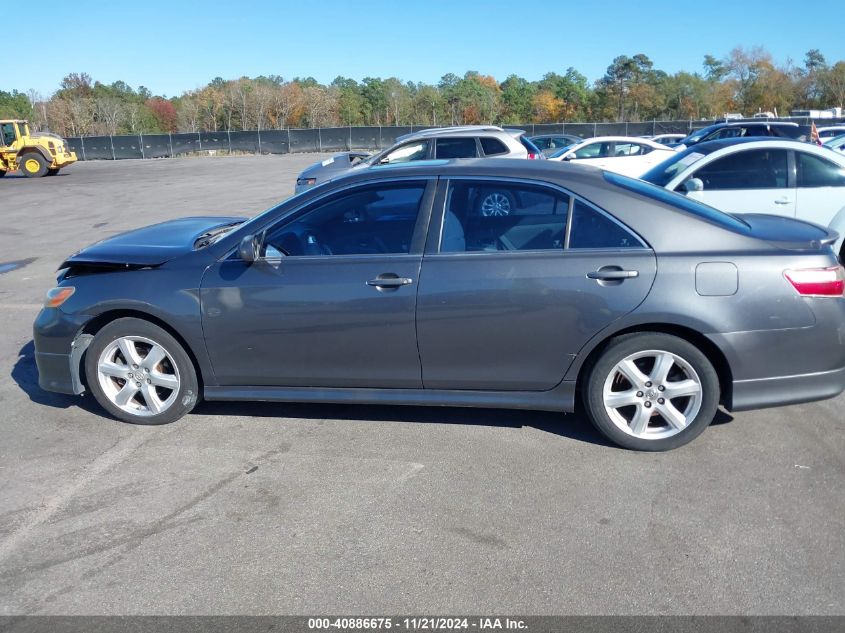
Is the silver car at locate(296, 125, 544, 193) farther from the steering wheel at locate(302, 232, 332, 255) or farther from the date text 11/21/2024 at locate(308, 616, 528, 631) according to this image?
the date text 11/21/2024 at locate(308, 616, 528, 631)

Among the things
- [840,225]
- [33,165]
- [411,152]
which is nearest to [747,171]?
[840,225]

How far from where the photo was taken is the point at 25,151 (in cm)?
3203

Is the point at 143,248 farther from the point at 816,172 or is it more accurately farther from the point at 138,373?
the point at 816,172

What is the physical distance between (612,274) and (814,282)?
44.5 inches

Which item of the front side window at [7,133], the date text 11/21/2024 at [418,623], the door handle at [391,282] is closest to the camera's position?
the date text 11/21/2024 at [418,623]

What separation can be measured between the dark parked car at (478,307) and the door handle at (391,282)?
1 centimetres

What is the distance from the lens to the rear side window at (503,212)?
175 inches

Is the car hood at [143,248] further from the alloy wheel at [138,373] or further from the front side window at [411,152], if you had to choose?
the front side window at [411,152]

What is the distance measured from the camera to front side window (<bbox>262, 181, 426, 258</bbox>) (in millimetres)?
4613

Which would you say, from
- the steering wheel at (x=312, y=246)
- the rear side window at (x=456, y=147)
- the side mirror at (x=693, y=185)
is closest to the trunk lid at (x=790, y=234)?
the steering wheel at (x=312, y=246)

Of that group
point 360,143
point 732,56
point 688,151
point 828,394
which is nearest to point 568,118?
point 732,56

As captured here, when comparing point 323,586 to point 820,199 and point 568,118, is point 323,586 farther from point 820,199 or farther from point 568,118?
point 568,118

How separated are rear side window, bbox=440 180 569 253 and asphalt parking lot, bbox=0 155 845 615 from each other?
3.91 feet

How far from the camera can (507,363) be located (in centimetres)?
441
